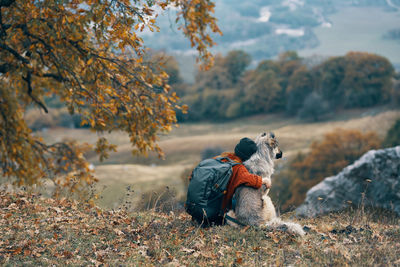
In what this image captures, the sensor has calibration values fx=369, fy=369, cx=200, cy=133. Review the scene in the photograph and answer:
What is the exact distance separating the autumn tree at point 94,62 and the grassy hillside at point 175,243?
2.33 meters

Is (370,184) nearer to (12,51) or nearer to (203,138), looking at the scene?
(12,51)

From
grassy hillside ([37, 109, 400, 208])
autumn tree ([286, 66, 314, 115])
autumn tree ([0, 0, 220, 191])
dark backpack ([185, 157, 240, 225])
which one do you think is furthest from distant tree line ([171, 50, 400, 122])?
dark backpack ([185, 157, 240, 225])

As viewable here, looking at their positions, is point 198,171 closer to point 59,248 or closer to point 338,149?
point 59,248

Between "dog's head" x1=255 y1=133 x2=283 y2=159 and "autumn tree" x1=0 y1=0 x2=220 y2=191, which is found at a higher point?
"autumn tree" x1=0 y1=0 x2=220 y2=191

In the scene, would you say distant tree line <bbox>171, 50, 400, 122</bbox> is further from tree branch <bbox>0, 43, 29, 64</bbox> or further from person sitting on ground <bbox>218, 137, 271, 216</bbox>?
person sitting on ground <bbox>218, 137, 271, 216</bbox>

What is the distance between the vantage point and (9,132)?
9664 mm

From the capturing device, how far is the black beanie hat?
23.2 ft

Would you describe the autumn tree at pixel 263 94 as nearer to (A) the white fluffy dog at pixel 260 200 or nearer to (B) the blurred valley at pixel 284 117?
(B) the blurred valley at pixel 284 117

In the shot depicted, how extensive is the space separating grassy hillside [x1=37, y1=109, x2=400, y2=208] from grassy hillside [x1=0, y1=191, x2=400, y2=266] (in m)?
46.7

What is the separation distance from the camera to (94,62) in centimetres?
845

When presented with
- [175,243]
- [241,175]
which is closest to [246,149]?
[241,175]

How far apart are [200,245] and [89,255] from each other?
72.7 inches

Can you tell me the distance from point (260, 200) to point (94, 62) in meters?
4.84

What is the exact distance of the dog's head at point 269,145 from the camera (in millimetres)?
7137
